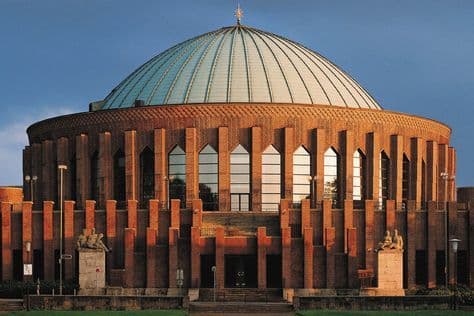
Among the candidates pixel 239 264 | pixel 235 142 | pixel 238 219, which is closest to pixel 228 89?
pixel 235 142

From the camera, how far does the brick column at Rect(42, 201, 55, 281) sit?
280 ft

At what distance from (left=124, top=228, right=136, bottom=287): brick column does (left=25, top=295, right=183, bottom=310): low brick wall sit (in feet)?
48.9

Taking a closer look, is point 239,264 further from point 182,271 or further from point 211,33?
point 211,33

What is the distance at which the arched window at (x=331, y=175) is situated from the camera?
306ft

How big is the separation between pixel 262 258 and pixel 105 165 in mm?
19525

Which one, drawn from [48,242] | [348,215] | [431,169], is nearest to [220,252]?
[348,215]

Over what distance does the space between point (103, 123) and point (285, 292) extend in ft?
80.2

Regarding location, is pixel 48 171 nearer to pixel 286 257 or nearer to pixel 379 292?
pixel 286 257

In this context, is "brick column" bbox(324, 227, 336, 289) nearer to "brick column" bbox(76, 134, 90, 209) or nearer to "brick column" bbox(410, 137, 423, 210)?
"brick column" bbox(410, 137, 423, 210)

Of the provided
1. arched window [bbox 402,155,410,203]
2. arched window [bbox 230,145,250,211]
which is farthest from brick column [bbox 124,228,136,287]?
arched window [bbox 402,155,410,203]

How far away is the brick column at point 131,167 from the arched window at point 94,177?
4118mm

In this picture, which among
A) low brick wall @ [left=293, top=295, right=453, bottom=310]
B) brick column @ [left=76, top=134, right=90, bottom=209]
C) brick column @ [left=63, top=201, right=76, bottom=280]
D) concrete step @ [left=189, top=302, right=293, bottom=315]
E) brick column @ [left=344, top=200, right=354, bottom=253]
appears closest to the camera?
low brick wall @ [left=293, top=295, right=453, bottom=310]

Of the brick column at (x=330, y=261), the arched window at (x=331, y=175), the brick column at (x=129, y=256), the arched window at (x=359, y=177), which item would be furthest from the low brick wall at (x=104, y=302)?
the arched window at (x=359, y=177)

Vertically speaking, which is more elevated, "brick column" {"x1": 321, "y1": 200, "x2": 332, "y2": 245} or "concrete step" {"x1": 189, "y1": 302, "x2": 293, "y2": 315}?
"brick column" {"x1": 321, "y1": 200, "x2": 332, "y2": 245}
